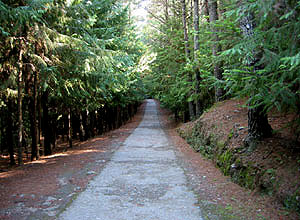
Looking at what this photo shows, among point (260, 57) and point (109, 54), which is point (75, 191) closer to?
point (109, 54)

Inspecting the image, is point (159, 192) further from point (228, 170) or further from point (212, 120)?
point (212, 120)

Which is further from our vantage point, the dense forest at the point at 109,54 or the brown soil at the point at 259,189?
the brown soil at the point at 259,189

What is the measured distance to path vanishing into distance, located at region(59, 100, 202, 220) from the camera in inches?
187

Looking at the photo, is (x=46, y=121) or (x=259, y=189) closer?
(x=259, y=189)

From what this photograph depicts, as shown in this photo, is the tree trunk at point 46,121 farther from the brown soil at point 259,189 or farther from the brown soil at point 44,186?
the brown soil at point 259,189

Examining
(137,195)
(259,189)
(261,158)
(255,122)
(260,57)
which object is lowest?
(137,195)

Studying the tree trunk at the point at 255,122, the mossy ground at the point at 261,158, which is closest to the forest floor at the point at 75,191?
the mossy ground at the point at 261,158

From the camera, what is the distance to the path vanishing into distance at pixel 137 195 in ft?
15.6

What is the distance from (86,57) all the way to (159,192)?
5069 millimetres

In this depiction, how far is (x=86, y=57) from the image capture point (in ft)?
28.0

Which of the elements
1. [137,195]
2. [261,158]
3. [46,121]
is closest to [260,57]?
[261,158]

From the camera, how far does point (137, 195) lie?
5848mm

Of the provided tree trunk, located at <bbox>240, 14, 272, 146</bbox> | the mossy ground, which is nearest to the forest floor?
the mossy ground

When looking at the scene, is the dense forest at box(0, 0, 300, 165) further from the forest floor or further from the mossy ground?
the forest floor
